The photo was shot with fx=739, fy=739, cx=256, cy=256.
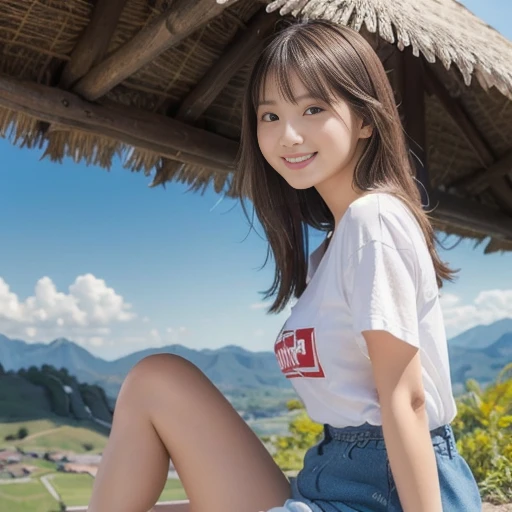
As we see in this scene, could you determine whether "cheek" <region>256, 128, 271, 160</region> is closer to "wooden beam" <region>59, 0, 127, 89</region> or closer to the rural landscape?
"wooden beam" <region>59, 0, 127, 89</region>

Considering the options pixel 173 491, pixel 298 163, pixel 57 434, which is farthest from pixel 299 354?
pixel 57 434

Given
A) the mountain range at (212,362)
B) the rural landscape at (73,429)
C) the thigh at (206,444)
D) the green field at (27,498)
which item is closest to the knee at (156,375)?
the thigh at (206,444)

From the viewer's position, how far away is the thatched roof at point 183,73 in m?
2.01

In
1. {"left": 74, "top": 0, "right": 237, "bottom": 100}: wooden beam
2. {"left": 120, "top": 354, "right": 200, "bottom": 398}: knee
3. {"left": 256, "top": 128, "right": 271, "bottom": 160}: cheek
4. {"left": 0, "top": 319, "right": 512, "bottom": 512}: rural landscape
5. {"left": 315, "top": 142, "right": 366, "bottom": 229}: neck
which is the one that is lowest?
{"left": 0, "top": 319, "right": 512, "bottom": 512}: rural landscape

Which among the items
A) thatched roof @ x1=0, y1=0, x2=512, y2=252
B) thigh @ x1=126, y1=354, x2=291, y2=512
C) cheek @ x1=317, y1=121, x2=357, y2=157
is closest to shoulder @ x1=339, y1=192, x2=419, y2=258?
cheek @ x1=317, y1=121, x2=357, y2=157

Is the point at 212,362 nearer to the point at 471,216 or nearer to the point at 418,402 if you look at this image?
the point at 471,216

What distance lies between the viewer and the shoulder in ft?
3.16

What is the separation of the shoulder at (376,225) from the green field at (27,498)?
10.9 ft

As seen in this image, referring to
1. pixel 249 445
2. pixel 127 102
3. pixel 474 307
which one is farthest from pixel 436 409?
pixel 474 307

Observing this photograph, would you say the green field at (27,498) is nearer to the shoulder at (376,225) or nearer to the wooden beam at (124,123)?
the wooden beam at (124,123)

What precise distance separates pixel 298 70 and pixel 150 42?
43.1 inches

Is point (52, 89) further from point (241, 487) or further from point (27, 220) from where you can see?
point (27, 220)

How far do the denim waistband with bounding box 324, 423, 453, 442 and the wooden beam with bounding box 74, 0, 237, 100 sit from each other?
3.48 feet

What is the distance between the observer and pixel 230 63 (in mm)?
2533
